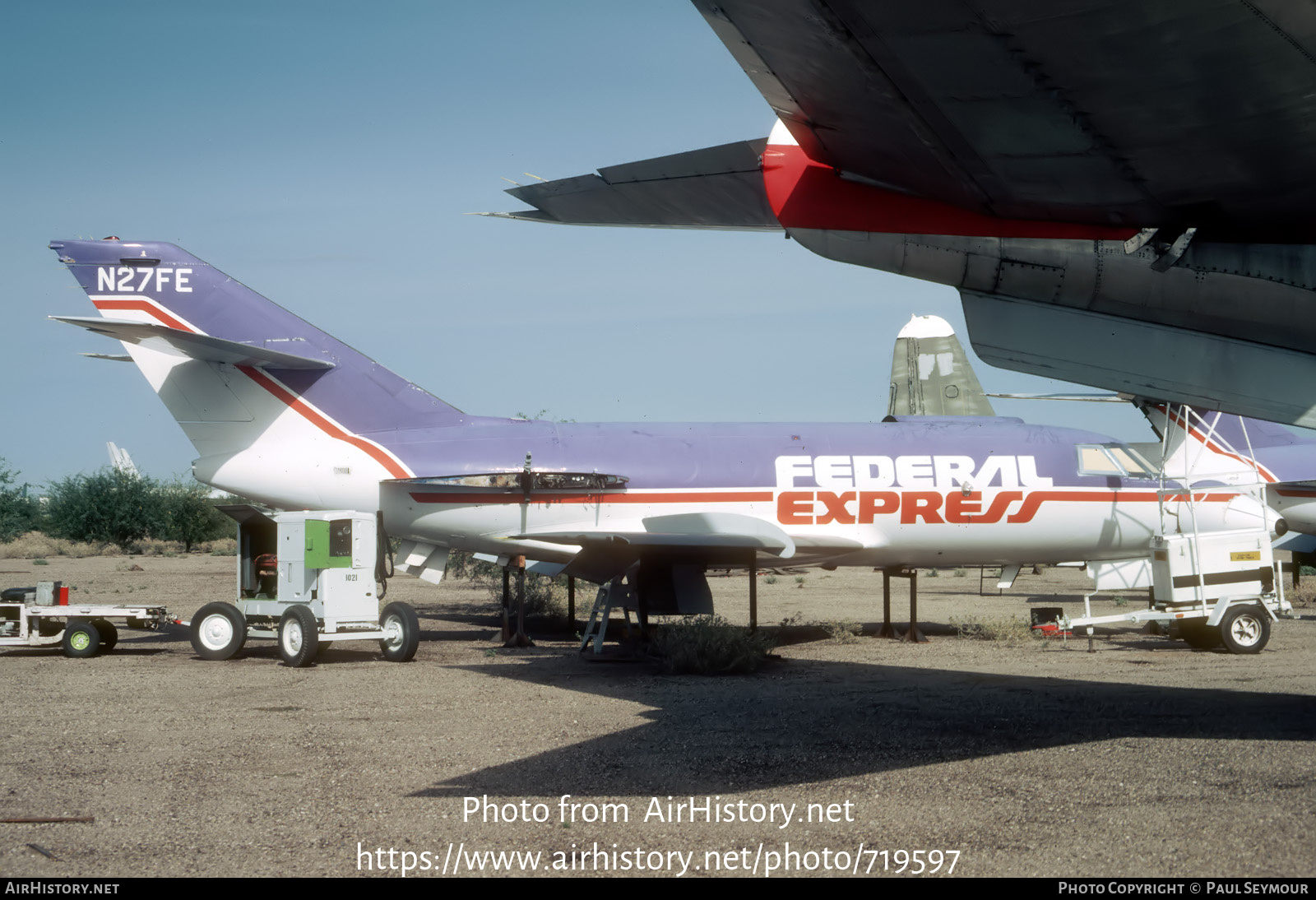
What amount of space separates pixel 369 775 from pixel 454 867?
2399 mm

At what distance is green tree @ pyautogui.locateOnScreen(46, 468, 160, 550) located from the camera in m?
55.5

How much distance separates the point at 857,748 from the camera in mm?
8320

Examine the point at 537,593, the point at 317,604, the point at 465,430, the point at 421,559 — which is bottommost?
the point at 537,593

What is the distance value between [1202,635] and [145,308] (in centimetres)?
1664

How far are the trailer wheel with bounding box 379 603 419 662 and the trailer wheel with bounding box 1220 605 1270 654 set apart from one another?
11212 mm

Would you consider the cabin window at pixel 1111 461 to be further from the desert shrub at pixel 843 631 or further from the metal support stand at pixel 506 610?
the metal support stand at pixel 506 610

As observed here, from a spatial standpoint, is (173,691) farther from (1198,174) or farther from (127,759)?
Result: (1198,174)

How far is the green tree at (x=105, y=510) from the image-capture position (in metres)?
55.5

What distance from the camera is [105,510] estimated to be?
55.9 m

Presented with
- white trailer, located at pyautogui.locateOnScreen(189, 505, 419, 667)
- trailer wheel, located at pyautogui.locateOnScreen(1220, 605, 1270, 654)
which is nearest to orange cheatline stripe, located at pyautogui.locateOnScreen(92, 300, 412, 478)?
white trailer, located at pyautogui.locateOnScreen(189, 505, 419, 667)

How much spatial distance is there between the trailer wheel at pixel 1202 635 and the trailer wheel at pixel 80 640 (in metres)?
15.5

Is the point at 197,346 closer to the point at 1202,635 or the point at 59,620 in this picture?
the point at 59,620

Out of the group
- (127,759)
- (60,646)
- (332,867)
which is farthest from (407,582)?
(332,867)

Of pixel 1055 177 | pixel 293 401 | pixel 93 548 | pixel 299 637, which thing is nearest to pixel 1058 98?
pixel 1055 177
